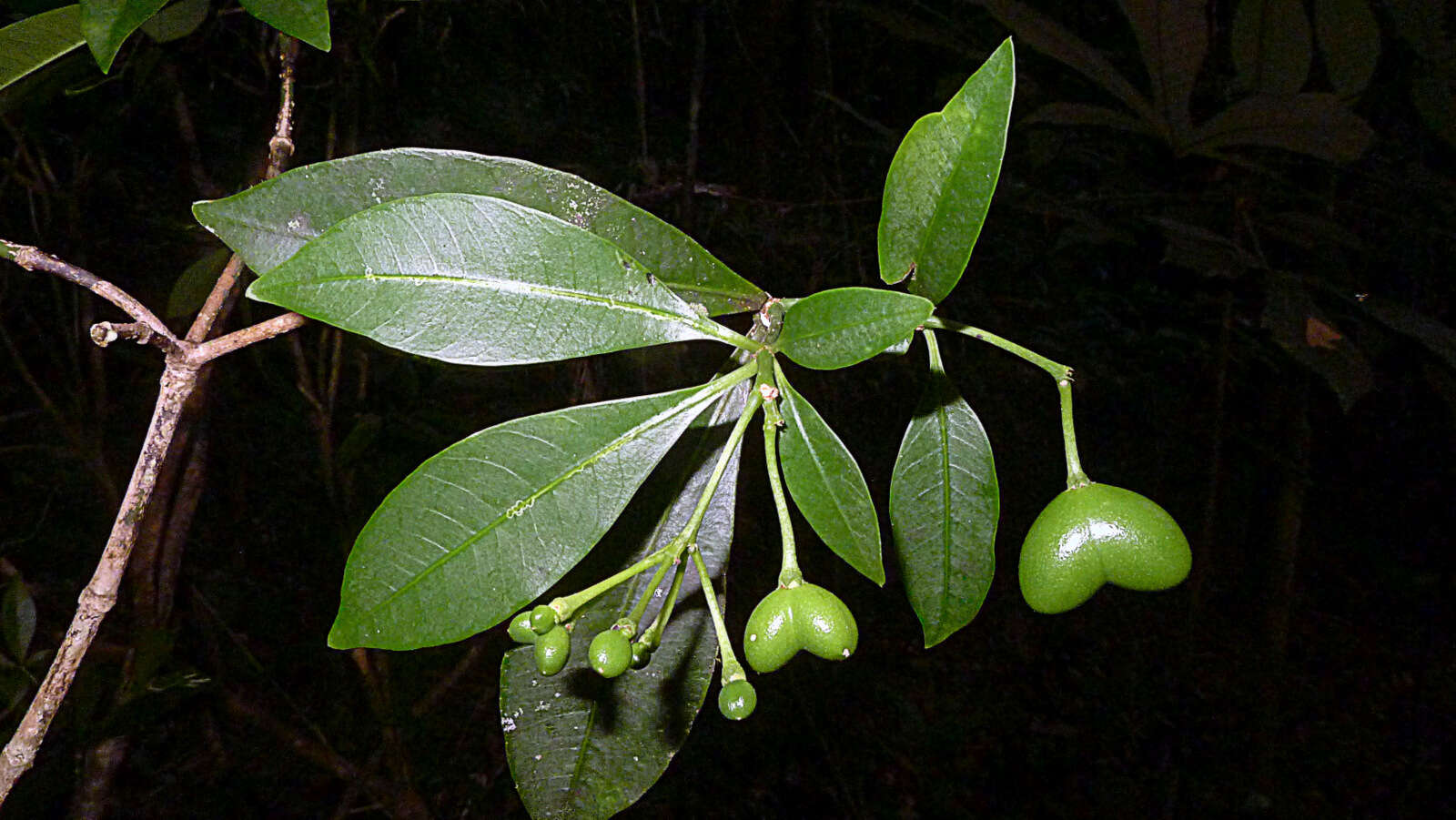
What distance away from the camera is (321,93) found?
1.64m

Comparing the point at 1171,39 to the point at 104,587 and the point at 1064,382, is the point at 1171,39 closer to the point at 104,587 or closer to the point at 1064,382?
the point at 1064,382

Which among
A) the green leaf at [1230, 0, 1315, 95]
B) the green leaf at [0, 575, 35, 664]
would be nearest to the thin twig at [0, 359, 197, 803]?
the green leaf at [0, 575, 35, 664]

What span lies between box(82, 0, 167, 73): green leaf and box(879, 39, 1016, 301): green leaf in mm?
471

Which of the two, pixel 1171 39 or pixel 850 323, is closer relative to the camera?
pixel 850 323

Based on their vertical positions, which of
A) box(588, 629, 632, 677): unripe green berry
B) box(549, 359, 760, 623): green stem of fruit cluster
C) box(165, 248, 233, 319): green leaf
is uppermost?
box(165, 248, 233, 319): green leaf

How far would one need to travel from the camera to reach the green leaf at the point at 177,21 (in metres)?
0.81

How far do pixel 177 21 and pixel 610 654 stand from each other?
0.76 metres

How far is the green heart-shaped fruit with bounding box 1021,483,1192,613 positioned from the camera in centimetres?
62

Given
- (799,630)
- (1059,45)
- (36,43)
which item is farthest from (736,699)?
(1059,45)

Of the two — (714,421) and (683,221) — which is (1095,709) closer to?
(683,221)

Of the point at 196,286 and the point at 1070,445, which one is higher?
the point at 196,286

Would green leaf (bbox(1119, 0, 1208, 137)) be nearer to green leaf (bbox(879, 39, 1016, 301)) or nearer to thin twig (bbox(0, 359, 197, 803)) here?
green leaf (bbox(879, 39, 1016, 301))

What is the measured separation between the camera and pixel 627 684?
0.80m

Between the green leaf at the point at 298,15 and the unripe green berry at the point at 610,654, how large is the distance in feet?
1.31
